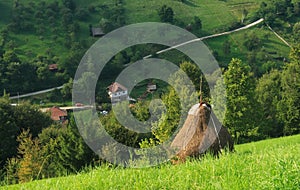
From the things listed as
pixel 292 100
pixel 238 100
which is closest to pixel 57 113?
pixel 292 100

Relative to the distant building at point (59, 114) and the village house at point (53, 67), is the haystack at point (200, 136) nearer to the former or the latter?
the distant building at point (59, 114)

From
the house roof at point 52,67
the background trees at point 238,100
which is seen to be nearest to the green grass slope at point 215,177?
the background trees at point 238,100

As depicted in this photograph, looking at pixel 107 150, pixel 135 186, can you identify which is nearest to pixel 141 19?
pixel 107 150

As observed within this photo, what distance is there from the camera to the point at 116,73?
103 m

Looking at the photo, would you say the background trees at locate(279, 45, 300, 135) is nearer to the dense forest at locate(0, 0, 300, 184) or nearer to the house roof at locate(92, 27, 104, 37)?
the dense forest at locate(0, 0, 300, 184)

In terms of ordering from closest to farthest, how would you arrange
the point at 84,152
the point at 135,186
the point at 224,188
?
the point at 224,188 < the point at 135,186 < the point at 84,152

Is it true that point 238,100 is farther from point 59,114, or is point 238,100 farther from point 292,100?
point 59,114

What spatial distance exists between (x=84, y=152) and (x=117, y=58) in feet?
254

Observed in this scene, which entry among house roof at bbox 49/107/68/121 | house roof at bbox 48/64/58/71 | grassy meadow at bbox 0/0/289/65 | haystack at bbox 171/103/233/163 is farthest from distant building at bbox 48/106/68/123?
haystack at bbox 171/103/233/163

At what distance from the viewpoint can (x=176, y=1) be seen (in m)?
156

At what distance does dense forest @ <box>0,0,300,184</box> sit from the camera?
31.3 m

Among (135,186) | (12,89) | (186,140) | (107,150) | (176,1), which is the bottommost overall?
(12,89)

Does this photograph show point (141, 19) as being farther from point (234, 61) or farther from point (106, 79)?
point (234, 61)

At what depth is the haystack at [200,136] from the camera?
1090cm
